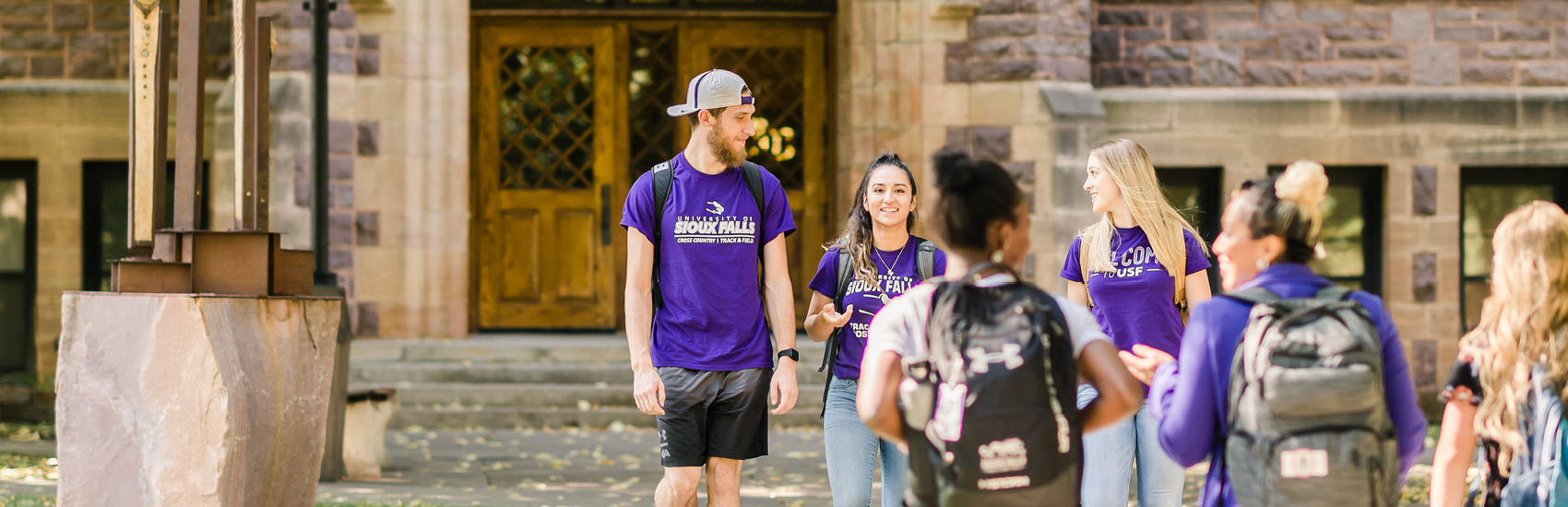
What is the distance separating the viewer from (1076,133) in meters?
10.8

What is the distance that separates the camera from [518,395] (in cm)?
1006

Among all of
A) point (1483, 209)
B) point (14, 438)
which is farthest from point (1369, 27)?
point (14, 438)

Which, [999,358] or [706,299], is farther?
[706,299]

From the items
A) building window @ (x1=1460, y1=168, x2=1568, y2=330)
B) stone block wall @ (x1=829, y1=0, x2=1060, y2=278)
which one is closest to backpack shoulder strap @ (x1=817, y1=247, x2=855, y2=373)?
stone block wall @ (x1=829, y1=0, x2=1060, y2=278)

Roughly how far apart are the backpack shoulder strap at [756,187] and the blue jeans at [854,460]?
2.05ft

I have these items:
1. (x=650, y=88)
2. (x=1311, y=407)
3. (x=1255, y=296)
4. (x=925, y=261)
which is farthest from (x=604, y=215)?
(x=1311, y=407)

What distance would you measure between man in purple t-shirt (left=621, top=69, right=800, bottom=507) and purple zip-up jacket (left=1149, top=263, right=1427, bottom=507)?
190 cm

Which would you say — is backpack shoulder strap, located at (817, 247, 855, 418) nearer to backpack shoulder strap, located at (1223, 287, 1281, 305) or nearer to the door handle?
backpack shoulder strap, located at (1223, 287, 1281, 305)

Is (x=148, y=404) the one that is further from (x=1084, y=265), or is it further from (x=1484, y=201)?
(x=1484, y=201)

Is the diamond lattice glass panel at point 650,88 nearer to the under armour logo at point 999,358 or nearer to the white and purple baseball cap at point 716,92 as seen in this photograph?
the white and purple baseball cap at point 716,92

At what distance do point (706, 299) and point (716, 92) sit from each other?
666 mm

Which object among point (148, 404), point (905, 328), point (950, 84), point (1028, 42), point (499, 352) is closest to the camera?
point (905, 328)

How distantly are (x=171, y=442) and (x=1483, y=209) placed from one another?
10503mm

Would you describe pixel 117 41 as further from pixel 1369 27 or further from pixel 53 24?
pixel 1369 27
